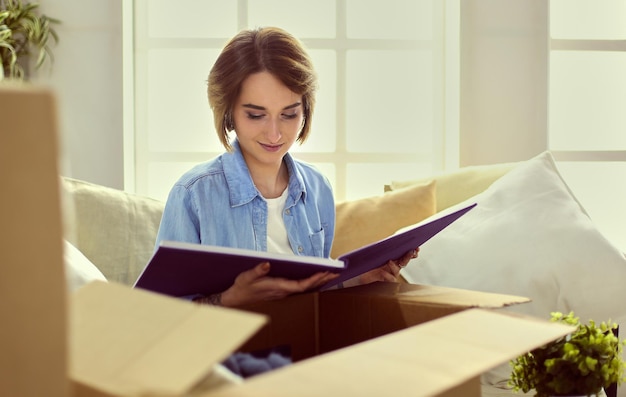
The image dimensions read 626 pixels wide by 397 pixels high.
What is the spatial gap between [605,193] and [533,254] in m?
1.12

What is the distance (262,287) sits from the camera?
1046 mm

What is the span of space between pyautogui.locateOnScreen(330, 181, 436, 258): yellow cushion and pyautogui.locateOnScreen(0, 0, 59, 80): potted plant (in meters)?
1.17

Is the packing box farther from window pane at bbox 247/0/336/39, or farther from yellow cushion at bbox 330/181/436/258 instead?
window pane at bbox 247/0/336/39

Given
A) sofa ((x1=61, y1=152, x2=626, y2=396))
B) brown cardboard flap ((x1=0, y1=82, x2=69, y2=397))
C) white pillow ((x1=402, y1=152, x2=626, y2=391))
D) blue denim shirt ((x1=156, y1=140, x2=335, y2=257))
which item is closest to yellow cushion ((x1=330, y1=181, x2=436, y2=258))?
sofa ((x1=61, y1=152, x2=626, y2=396))

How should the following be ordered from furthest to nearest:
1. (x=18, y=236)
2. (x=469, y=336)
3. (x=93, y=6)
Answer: (x=93, y=6)
(x=469, y=336)
(x=18, y=236)

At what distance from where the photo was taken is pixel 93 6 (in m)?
2.59

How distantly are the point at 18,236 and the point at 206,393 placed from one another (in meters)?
0.17

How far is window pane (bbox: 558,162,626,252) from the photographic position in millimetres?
2883

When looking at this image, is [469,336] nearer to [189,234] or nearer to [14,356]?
[14,356]

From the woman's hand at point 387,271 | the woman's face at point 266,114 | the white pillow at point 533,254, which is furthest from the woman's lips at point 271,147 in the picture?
the white pillow at point 533,254

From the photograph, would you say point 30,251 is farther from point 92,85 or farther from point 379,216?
point 92,85

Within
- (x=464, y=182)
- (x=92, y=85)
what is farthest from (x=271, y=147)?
(x=92, y=85)

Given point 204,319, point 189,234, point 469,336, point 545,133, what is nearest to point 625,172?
point 545,133

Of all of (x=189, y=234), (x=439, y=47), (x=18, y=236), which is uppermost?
(x=439, y=47)
